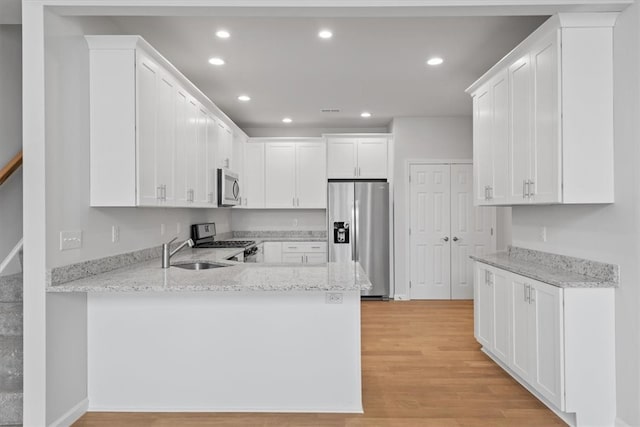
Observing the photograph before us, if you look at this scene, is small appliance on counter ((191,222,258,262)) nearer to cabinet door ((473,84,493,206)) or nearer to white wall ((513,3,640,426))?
cabinet door ((473,84,493,206))

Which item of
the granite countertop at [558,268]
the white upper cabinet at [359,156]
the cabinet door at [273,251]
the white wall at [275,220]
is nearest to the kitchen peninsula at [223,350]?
the granite countertop at [558,268]

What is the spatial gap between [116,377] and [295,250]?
11.3 feet

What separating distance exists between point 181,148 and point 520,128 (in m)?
2.63

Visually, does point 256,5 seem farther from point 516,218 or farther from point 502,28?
point 516,218

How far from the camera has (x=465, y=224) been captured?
5969 millimetres

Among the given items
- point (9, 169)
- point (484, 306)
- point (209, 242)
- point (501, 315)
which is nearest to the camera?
point (9, 169)

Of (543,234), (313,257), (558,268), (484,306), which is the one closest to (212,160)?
(313,257)

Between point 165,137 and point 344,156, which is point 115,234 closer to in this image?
point 165,137

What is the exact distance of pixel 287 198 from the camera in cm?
A: 619

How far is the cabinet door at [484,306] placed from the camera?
Result: 337cm

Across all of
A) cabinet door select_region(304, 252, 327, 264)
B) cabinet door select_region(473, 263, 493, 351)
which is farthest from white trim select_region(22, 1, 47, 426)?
cabinet door select_region(304, 252, 327, 264)

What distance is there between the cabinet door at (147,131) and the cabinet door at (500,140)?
261 cm

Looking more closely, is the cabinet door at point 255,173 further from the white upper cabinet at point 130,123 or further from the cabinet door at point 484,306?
the cabinet door at point 484,306

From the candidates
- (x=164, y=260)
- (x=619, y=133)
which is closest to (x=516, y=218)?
(x=619, y=133)
